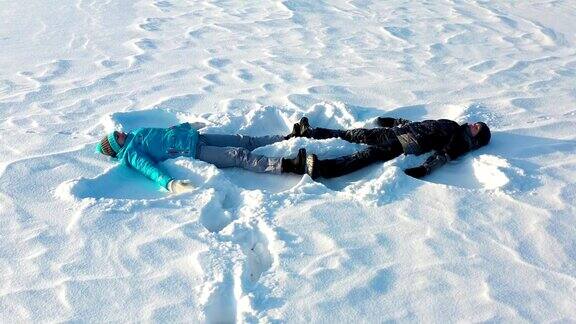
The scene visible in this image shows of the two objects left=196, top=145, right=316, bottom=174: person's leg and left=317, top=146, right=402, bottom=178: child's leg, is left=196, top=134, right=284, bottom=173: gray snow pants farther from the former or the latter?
left=317, top=146, right=402, bottom=178: child's leg

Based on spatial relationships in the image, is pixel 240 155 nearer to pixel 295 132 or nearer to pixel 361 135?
pixel 295 132

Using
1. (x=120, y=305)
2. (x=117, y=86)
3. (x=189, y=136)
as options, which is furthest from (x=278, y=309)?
(x=117, y=86)

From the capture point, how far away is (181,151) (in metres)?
4.36

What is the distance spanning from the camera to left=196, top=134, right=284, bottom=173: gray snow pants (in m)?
4.22

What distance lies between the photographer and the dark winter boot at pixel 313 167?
403cm

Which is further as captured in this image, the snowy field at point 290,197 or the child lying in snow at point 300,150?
the child lying in snow at point 300,150

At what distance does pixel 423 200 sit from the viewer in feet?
12.1

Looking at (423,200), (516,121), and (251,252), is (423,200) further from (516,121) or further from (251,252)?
(516,121)

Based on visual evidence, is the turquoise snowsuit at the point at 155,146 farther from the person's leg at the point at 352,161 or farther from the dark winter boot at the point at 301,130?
the person's leg at the point at 352,161

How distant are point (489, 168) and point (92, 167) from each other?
286cm

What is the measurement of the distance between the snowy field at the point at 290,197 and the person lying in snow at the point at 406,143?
85mm

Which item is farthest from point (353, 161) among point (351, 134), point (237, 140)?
point (237, 140)

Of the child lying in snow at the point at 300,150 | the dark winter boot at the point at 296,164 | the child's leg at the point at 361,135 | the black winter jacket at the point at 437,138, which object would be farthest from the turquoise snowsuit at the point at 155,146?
the black winter jacket at the point at 437,138

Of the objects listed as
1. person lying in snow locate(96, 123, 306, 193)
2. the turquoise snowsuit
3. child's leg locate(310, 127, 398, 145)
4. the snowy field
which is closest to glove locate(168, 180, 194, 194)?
the snowy field
